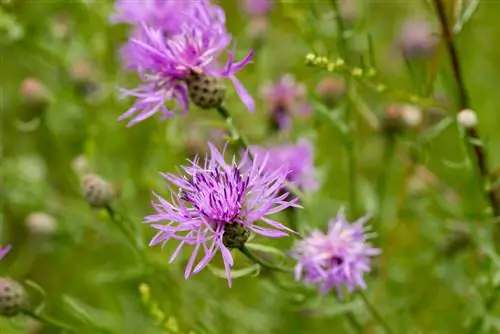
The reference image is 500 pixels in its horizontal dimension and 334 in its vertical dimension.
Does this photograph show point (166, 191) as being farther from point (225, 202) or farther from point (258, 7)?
point (258, 7)

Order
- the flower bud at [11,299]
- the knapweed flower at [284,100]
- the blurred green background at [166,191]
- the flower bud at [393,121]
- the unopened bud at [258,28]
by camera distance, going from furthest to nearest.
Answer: the unopened bud at [258,28] → the knapweed flower at [284,100] → the flower bud at [393,121] → the blurred green background at [166,191] → the flower bud at [11,299]

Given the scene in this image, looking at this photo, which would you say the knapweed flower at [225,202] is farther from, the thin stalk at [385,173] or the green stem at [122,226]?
the thin stalk at [385,173]

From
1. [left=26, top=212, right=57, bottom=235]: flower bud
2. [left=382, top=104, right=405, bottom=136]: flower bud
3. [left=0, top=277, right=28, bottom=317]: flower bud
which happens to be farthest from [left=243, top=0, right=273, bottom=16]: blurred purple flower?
[left=0, top=277, right=28, bottom=317]: flower bud

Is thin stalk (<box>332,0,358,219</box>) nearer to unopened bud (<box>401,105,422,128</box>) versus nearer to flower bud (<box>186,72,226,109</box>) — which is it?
unopened bud (<box>401,105,422,128</box>)

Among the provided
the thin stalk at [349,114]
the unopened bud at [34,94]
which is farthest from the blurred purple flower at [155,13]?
the unopened bud at [34,94]

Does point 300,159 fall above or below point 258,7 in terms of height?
below

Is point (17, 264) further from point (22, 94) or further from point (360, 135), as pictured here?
point (360, 135)

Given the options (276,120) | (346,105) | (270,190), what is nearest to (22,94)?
(276,120)

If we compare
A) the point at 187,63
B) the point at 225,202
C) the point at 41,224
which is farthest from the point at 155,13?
the point at 41,224
